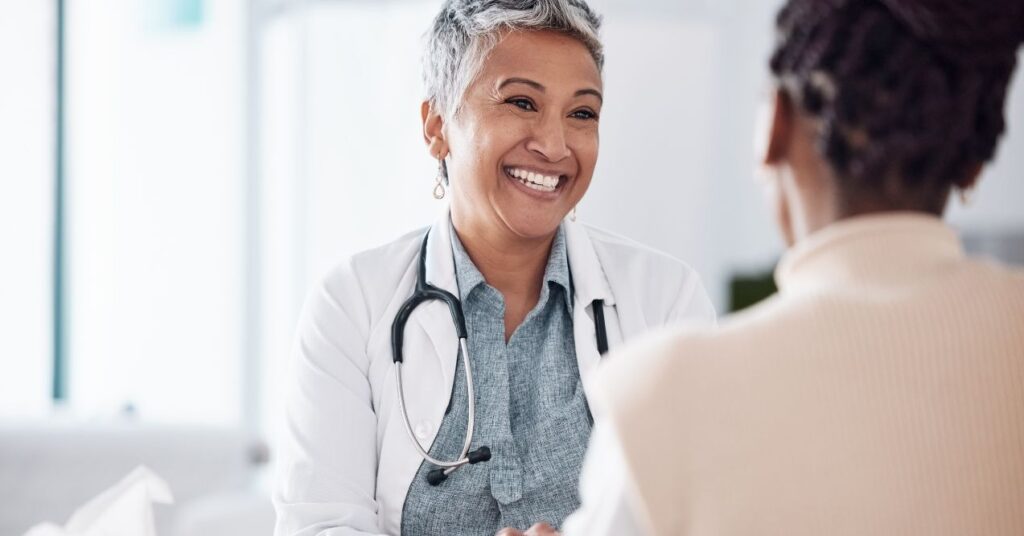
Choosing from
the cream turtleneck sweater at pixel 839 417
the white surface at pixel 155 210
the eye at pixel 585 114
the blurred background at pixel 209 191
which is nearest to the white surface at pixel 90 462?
the blurred background at pixel 209 191

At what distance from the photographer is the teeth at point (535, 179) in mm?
1597

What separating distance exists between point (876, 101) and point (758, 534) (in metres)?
0.33

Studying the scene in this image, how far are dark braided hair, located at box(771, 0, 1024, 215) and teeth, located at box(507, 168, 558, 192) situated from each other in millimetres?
793

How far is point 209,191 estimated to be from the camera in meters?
2.87

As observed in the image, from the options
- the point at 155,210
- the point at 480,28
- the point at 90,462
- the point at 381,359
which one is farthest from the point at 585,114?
the point at 155,210

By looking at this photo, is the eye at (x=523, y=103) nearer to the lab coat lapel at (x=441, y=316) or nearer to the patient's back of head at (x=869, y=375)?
the lab coat lapel at (x=441, y=316)

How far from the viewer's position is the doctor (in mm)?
1479

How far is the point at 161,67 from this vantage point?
3104mm

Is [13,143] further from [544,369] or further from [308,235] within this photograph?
[544,369]

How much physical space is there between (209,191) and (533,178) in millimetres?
1533

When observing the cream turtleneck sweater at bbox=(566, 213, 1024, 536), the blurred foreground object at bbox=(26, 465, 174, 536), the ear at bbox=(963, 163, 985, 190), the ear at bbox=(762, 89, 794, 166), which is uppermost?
the ear at bbox=(762, 89, 794, 166)

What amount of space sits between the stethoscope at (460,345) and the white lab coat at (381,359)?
1 cm

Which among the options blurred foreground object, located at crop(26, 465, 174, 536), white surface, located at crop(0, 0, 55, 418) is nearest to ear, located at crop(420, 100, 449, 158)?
blurred foreground object, located at crop(26, 465, 174, 536)

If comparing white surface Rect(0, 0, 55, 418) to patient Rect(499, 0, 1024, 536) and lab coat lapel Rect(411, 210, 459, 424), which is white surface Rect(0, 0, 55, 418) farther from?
patient Rect(499, 0, 1024, 536)
